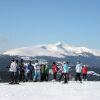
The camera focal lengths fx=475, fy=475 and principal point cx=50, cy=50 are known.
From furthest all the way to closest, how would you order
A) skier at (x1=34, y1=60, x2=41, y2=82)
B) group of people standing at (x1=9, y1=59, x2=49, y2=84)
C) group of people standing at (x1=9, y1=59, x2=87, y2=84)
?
skier at (x1=34, y1=60, x2=41, y2=82) → group of people standing at (x1=9, y1=59, x2=49, y2=84) → group of people standing at (x1=9, y1=59, x2=87, y2=84)

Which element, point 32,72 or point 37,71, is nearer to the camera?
point 37,71

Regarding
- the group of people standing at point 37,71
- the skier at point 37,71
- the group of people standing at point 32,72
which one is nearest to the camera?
the group of people standing at point 37,71

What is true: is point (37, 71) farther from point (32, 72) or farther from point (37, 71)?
point (32, 72)

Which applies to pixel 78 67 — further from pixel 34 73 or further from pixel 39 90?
pixel 39 90

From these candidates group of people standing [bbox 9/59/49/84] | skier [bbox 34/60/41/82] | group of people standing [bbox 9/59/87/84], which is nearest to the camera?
group of people standing [bbox 9/59/87/84]

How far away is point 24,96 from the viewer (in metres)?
23.0

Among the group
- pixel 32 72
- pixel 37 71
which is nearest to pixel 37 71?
pixel 37 71

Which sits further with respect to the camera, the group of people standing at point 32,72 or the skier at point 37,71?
the skier at point 37,71

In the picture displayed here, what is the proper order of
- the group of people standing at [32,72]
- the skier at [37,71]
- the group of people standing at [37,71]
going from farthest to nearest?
the skier at [37,71]
the group of people standing at [32,72]
the group of people standing at [37,71]

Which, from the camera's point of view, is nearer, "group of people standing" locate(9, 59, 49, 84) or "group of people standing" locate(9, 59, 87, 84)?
"group of people standing" locate(9, 59, 87, 84)

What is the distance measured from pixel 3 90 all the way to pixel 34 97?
11.3 ft

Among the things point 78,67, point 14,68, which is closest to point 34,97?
point 14,68

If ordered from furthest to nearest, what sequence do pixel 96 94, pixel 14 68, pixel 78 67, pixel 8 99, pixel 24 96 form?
pixel 78 67, pixel 14 68, pixel 96 94, pixel 24 96, pixel 8 99

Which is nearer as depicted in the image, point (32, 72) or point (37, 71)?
point (37, 71)
